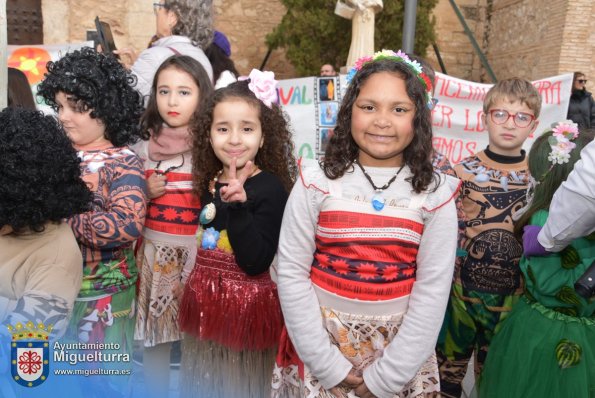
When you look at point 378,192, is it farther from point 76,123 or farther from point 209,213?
point 76,123

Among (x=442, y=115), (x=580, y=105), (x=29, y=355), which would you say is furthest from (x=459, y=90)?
(x=29, y=355)

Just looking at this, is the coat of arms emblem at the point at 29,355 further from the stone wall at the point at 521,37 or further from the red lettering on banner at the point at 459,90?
the stone wall at the point at 521,37

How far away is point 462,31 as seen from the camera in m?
11.6

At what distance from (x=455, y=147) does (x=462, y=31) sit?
21.7 ft

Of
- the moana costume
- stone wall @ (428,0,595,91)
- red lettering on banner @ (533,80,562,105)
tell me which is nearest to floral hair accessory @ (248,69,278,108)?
the moana costume

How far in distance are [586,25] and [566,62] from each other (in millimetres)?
657

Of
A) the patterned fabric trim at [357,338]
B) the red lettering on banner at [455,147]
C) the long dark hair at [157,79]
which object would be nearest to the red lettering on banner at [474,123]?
the red lettering on banner at [455,147]

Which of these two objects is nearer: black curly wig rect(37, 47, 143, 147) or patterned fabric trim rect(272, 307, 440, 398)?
patterned fabric trim rect(272, 307, 440, 398)

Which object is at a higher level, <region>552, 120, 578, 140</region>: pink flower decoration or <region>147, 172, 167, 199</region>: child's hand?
<region>552, 120, 578, 140</region>: pink flower decoration

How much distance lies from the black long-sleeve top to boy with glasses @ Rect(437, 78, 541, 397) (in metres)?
1.08

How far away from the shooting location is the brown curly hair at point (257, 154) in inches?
90.7

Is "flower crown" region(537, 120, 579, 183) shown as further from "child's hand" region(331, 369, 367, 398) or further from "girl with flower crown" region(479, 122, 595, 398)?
"child's hand" region(331, 369, 367, 398)

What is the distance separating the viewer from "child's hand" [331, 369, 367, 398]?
1825 millimetres

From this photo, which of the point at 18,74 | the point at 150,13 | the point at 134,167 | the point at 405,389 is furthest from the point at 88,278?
the point at 150,13
